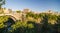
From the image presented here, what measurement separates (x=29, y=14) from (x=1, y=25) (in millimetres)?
16127

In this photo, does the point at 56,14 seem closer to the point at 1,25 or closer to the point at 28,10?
the point at 28,10

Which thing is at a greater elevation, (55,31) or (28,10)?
(28,10)

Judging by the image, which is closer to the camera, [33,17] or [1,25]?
[1,25]

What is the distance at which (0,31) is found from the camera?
708 centimetres

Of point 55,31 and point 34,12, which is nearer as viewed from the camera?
point 55,31

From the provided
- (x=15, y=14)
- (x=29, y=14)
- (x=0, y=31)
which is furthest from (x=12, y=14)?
(x=0, y=31)

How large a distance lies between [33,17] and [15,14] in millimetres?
3447

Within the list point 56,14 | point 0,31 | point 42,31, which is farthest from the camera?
point 56,14

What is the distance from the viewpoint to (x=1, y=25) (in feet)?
21.2

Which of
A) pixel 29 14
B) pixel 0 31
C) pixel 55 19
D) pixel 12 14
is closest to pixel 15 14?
pixel 12 14

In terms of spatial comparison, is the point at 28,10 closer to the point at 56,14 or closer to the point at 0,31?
the point at 56,14

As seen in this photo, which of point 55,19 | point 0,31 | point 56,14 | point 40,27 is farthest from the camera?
point 56,14

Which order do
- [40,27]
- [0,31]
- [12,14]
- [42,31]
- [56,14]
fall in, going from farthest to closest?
[56,14], [12,14], [40,27], [42,31], [0,31]

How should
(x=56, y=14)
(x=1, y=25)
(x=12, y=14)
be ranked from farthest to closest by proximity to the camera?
(x=56, y=14) → (x=12, y=14) → (x=1, y=25)
